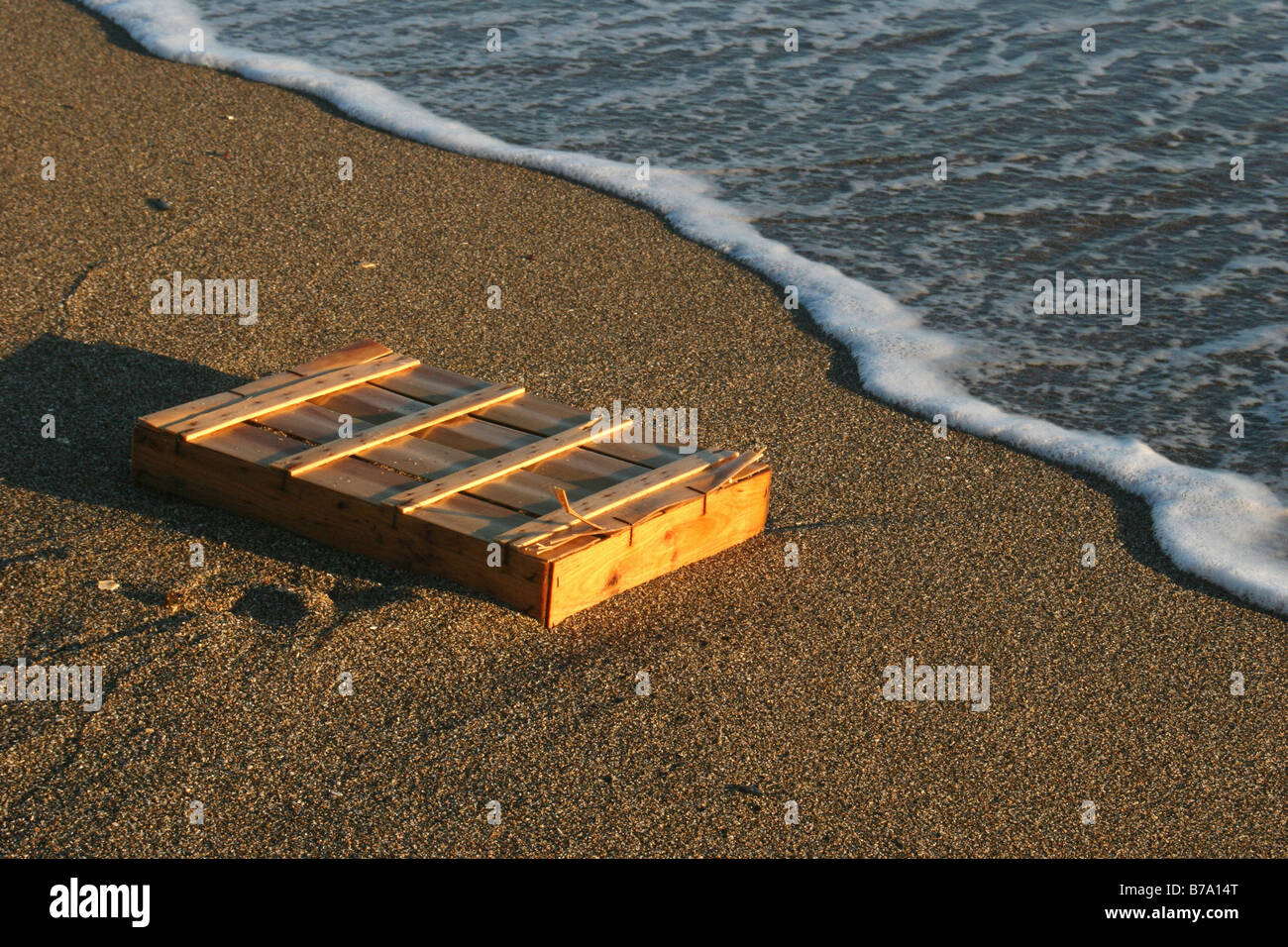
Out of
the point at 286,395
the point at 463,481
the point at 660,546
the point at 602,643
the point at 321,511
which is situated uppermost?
the point at 286,395

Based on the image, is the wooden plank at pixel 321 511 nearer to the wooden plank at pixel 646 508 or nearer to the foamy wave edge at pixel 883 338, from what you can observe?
the wooden plank at pixel 646 508

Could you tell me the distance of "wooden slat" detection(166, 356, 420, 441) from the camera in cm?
542

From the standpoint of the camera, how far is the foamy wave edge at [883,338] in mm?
6062

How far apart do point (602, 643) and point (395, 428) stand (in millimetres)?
1302

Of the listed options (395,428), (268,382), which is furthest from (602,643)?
(268,382)

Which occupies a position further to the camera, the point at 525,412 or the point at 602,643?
the point at 525,412

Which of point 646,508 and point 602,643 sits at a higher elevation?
point 646,508

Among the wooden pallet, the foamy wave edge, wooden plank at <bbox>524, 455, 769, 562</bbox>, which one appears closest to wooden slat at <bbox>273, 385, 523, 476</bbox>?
the wooden pallet

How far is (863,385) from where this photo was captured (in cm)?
727

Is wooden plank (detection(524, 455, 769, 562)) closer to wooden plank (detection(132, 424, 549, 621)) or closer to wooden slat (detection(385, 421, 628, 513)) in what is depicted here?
wooden plank (detection(132, 424, 549, 621))

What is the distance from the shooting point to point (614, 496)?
5137mm

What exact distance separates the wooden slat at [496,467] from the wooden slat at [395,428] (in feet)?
1.30

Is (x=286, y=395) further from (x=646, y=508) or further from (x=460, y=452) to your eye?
(x=646, y=508)

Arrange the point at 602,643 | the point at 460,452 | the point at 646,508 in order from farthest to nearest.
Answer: the point at 460,452
the point at 646,508
the point at 602,643
